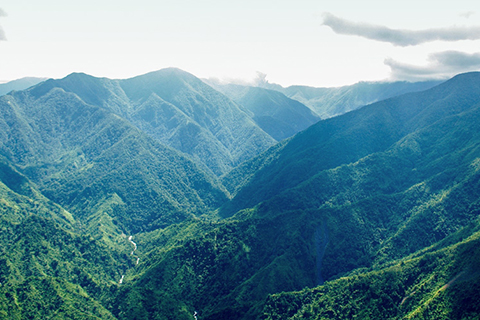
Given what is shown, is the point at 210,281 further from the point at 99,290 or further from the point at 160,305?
the point at 99,290

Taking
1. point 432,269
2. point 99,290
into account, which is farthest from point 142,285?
point 432,269

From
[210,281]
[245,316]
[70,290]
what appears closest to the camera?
[245,316]

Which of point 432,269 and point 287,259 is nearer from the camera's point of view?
point 432,269

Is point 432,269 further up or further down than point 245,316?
further up

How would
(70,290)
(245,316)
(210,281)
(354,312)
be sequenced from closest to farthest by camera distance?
(354,312) → (245,316) → (70,290) → (210,281)

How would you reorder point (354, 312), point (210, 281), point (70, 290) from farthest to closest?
point (210, 281) < point (70, 290) < point (354, 312)

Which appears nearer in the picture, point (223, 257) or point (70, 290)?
point (70, 290)

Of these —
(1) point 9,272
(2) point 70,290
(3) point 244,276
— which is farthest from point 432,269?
(1) point 9,272

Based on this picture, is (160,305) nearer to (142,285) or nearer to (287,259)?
(142,285)

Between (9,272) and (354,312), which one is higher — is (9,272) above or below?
above
